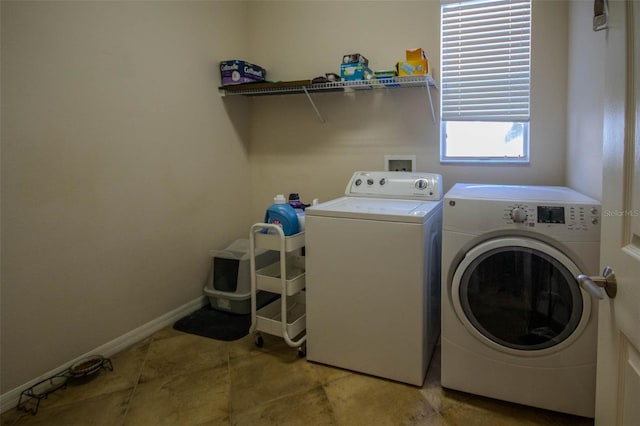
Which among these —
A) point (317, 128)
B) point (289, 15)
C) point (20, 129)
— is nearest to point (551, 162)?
point (317, 128)

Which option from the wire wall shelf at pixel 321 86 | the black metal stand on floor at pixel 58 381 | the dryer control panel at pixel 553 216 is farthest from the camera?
the wire wall shelf at pixel 321 86

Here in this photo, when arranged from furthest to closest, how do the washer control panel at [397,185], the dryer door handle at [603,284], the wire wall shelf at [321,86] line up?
the wire wall shelf at [321,86]
the washer control panel at [397,185]
the dryer door handle at [603,284]

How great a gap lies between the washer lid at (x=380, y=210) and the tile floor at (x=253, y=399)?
2.66 feet

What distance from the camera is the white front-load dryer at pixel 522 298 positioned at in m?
1.59

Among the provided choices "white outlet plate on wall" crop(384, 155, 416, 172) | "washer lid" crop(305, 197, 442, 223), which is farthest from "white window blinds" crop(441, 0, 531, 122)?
"washer lid" crop(305, 197, 442, 223)

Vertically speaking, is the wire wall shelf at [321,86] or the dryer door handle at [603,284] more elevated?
the wire wall shelf at [321,86]

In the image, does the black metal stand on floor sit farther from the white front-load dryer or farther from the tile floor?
A: the white front-load dryer

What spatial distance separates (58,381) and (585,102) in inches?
113

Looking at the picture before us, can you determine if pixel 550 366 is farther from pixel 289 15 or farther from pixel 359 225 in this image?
pixel 289 15

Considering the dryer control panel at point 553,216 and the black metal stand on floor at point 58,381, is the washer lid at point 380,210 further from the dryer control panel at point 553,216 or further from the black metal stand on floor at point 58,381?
the black metal stand on floor at point 58,381

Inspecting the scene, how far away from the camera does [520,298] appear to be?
66.2 inches

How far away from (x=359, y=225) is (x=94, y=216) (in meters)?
1.36

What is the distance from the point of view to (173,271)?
8.56 feet

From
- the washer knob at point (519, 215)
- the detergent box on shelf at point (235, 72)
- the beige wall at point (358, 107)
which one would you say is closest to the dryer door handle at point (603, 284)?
the washer knob at point (519, 215)
